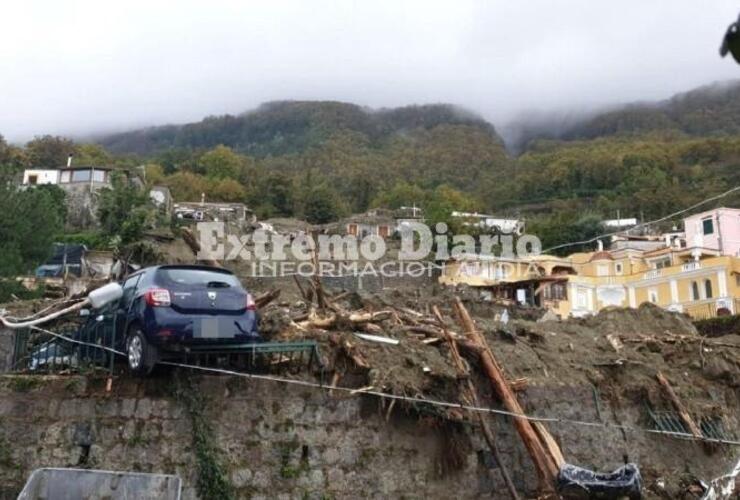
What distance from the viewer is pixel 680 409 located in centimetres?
1117

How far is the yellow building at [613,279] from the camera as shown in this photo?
41.1 m

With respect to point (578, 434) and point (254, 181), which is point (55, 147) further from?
point (578, 434)

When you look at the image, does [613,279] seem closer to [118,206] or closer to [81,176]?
[118,206]

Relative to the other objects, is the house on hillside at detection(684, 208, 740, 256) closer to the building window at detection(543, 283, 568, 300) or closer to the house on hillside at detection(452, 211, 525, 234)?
the building window at detection(543, 283, 568, 300)

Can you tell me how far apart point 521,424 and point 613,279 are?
42.3 metres

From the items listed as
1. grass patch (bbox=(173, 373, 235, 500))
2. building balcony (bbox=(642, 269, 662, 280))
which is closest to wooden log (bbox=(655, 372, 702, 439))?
grass patch (bbox=(173, 373, 235, 500))

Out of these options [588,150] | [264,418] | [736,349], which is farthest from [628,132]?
[264,418]

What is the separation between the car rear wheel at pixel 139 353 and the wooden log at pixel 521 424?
4696mm

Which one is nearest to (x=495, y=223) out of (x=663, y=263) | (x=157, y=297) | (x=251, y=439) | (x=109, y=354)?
(x=663, y=263)

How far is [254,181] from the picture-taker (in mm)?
83375

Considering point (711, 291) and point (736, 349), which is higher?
point (736, 349)

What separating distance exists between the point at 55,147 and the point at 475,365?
8147cm

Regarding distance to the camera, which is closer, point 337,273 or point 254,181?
point 337,273

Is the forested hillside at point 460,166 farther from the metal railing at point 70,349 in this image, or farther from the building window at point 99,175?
the metal railing at point 70,349
